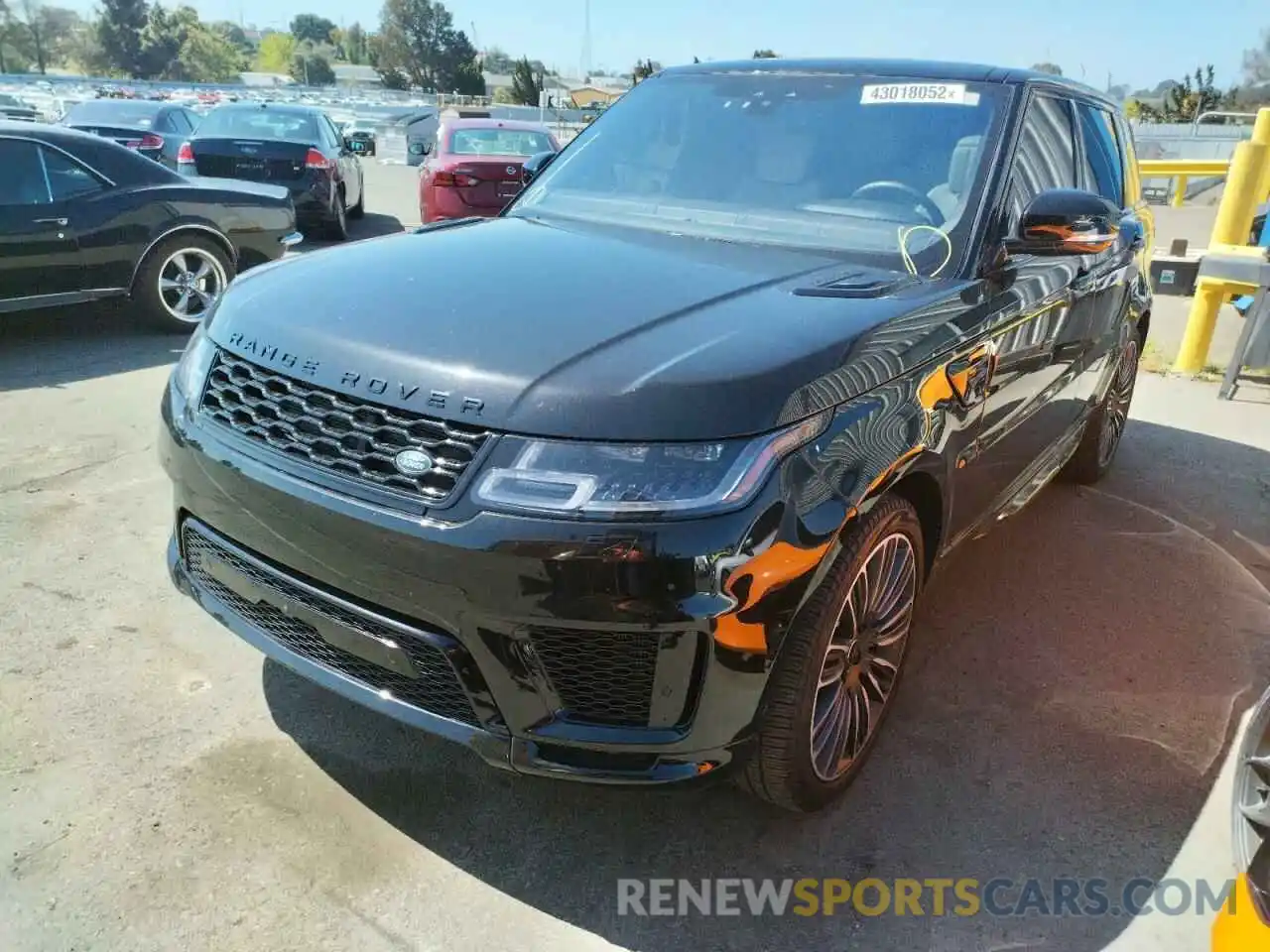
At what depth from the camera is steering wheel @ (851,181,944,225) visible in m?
2.98

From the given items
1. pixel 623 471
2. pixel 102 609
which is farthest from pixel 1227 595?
pixel 102 609

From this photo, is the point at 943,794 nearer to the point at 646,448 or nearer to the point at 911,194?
the point at 646,448

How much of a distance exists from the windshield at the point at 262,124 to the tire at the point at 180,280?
181 inches

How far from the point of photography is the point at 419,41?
339ft

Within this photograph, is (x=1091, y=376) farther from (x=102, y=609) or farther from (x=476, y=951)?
(x=102, y=609)

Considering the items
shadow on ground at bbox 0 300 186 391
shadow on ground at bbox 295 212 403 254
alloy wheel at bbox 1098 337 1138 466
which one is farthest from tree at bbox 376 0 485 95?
alloy wheel at bbox 1098 337 1138 466

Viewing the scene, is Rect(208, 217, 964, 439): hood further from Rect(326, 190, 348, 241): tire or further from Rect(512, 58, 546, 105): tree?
Rect(512, 58, 546, 105): tree

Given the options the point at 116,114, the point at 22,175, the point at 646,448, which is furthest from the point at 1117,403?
the point at 116,114

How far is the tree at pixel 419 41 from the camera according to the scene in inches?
4001

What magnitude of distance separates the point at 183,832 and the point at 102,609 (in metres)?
1.27

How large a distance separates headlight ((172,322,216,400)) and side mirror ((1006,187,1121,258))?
2270 millimetres

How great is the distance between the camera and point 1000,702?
3.14m

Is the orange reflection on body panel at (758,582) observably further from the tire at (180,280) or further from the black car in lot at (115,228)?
the tire at (180,280)

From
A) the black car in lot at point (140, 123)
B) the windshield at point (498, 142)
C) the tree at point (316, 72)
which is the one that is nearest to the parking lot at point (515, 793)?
the windshield at point (498, 142)
